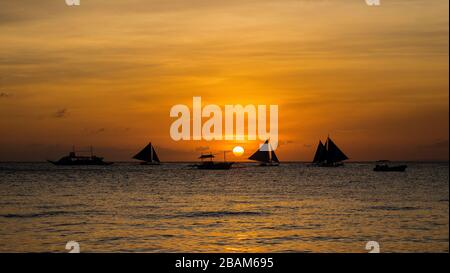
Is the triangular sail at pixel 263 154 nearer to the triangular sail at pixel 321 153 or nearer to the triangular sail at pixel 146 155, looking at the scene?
the triangular sail at pixel 321 153

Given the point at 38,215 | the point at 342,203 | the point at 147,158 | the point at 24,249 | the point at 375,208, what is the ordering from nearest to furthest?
the point at 24,249, the point at 38,215, the point at 375,208, the point at 342,203, the point at 147,158

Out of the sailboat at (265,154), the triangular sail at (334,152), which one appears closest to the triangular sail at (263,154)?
the sailboat at (265,154)

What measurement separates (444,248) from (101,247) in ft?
47.6

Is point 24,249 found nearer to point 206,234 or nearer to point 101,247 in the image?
point 101,247

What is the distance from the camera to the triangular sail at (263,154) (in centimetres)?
16125

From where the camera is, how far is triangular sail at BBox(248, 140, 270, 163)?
161250mm

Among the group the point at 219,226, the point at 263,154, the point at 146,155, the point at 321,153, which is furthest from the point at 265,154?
the point at 219,226
